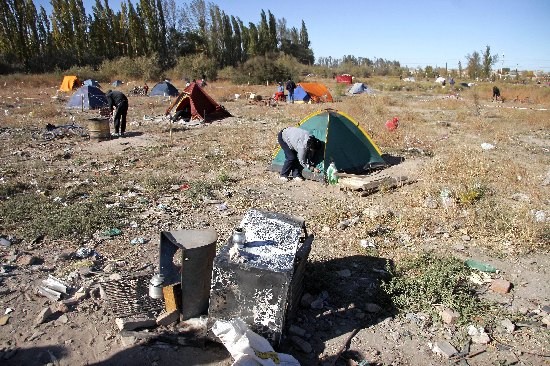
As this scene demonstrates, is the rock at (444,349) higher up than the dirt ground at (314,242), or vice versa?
the dirt ground at (314,242)

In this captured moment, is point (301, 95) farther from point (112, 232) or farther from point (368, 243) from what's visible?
point (112, 232)

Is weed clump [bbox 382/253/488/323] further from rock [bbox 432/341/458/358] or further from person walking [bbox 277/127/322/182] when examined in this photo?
person walking [bbox 277/127/322/182]

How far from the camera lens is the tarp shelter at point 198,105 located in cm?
1321

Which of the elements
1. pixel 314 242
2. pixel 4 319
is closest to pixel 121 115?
pixel 314 242

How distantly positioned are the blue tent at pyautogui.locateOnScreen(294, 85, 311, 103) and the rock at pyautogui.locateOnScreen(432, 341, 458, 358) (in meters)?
16.5

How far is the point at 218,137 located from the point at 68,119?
590cm

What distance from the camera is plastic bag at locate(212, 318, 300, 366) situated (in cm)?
250

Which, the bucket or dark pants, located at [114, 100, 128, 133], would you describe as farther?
dark pants, located at [114, 100, 128, 133]

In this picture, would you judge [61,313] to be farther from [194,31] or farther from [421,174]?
[194,31]

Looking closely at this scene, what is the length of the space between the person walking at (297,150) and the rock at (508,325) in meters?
4.02

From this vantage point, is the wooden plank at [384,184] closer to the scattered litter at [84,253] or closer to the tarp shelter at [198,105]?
the scattered litter at [84,253]

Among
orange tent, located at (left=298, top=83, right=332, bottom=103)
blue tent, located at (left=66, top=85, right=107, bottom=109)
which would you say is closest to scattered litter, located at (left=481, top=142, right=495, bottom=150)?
orange tent, located at (left=298, top=83, right=332, bottom=103)

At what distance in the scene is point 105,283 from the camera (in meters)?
3.57

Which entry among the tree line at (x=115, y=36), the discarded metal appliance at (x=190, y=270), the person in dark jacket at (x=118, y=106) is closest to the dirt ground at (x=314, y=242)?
the discarded metal appliance at (x=190, y=270)
